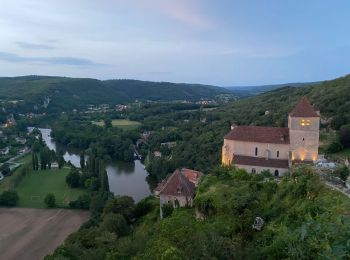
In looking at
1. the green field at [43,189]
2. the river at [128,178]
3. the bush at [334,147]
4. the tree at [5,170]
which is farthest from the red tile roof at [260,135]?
the tree at [5,170]

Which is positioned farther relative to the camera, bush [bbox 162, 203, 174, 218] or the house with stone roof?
the house with stone roof

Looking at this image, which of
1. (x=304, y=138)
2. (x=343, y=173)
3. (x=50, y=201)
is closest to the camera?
(x=343, y=173)

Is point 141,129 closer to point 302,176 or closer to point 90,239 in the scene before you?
point 90,239

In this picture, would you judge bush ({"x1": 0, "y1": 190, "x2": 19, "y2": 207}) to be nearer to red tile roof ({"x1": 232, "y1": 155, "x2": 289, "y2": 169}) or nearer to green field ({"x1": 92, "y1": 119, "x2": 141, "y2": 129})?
red tile roof ({"x1": 232, "y1": 155, "x2": 289, "y2": 169})

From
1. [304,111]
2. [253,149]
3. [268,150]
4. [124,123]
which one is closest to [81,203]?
[253,149]

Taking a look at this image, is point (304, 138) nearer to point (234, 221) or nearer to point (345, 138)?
point (345, 138)

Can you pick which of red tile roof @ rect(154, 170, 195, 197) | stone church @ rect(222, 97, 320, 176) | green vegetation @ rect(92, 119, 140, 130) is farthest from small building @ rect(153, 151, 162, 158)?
red tile roof @ rect(154, 170, 195, 197)
